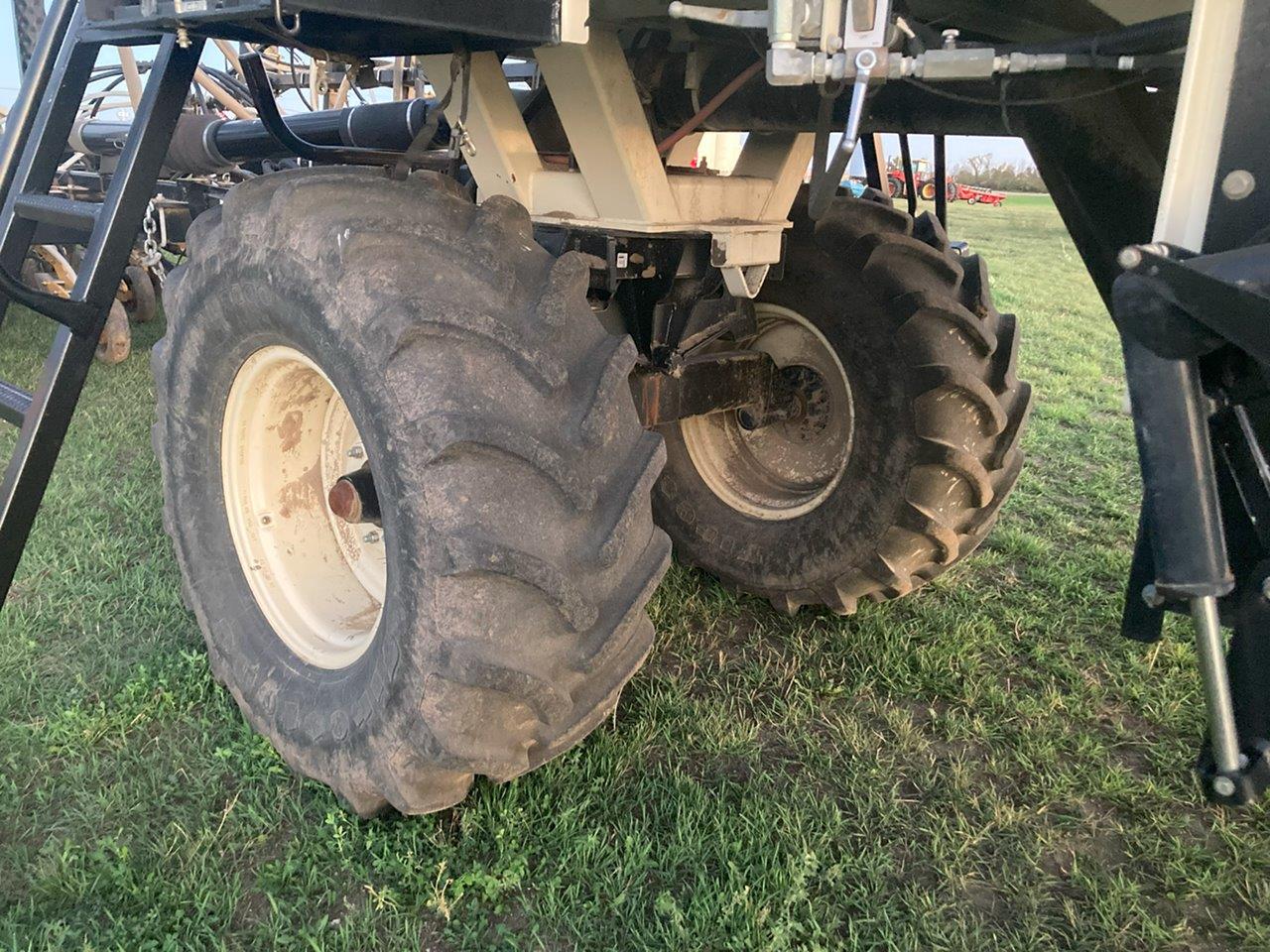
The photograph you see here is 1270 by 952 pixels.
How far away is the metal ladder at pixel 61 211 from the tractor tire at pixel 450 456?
6.6 inches

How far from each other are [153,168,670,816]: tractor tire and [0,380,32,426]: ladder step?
40 centimetres

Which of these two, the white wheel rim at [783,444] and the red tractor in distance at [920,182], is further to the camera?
the red tractor in distance at [920,182]

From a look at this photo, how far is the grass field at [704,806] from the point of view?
6.31 feet

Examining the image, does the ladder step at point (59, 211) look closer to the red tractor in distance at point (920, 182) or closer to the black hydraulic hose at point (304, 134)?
the black hydraulic hose at point (304, 134)

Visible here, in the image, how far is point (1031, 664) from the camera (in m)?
2.95

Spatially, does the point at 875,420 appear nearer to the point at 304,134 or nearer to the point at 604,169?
the point at 604,169

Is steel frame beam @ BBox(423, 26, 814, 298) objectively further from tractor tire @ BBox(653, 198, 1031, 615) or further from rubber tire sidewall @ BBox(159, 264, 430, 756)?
rubber tire sidewall @ BBox(159, 264, 430, 756)

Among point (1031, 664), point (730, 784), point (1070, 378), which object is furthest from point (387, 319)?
point (1070, 378)

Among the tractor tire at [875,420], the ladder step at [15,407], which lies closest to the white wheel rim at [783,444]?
the tractor tire at [875,420]

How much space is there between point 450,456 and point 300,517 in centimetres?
95

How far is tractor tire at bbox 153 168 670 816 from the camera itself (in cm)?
169

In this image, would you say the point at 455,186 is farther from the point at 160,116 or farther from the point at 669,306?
the point at 669,306

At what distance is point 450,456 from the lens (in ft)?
5.50

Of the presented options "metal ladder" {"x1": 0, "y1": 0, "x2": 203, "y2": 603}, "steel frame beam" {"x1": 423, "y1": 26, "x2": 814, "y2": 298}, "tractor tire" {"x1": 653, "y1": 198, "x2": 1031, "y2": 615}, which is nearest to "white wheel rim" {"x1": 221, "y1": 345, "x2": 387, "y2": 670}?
"metal ladder" {"x1": 0, "y1": 0, "x2": 203, "y2": 603}
